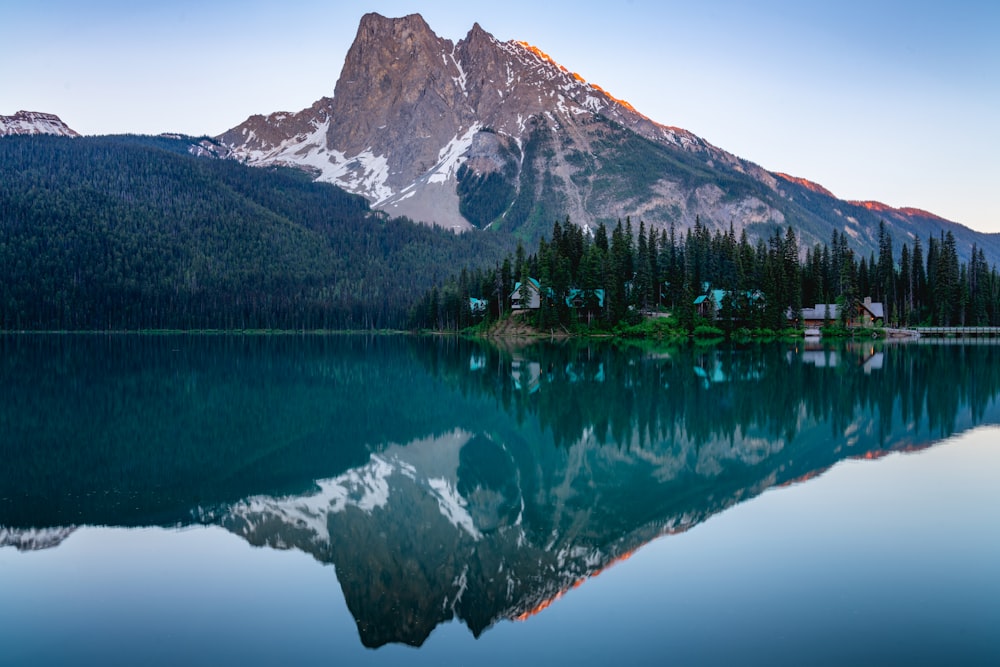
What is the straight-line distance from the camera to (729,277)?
10056 cm

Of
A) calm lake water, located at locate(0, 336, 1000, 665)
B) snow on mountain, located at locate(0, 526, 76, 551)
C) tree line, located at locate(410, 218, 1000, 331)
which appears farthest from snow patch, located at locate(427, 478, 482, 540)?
tree line, located at locate(410, 218, 1000, 331)

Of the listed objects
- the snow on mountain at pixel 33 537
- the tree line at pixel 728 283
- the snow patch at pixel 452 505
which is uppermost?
the tree line at pixel 728 283

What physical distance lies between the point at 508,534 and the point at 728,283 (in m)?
90.8

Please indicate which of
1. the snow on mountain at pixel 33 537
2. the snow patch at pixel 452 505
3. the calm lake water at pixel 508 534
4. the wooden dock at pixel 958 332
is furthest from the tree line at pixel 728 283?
the snow on mountain at pixel 33 537

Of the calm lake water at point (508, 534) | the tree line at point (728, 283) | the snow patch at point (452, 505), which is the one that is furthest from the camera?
the tree line at point (728, 283)

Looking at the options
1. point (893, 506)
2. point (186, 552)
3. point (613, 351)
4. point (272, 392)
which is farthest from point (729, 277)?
point (186, 552)

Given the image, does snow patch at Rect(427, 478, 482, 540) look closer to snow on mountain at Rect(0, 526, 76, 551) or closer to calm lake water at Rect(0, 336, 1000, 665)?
calm lake water at Rect(0, 336, 1000, 665)

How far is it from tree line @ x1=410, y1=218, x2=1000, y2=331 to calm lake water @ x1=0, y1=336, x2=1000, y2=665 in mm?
66166

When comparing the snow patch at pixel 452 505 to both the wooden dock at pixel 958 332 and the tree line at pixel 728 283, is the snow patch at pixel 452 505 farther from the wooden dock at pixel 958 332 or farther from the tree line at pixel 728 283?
the wooden dock at pixel 958 332

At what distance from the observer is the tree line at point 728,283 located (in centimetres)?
9631

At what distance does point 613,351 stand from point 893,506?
50.6m

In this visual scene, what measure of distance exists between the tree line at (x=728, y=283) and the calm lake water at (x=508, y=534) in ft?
217

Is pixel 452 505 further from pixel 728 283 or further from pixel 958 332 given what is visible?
pixel 958 332

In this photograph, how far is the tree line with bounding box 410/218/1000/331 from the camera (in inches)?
3792
